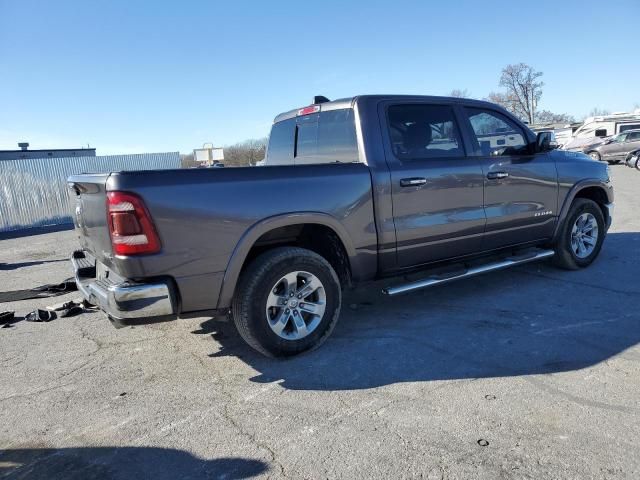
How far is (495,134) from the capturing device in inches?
195

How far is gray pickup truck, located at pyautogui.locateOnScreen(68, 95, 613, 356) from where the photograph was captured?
3084 mm

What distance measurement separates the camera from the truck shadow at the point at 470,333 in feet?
11.1

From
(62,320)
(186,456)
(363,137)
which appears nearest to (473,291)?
(363,137)

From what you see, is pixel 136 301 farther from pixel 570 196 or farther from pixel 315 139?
pixel 570 196

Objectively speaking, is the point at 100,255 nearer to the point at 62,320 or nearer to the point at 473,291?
the point at 62,320

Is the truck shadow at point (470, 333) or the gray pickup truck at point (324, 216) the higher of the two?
the gray pickup truck at point (324, 216)

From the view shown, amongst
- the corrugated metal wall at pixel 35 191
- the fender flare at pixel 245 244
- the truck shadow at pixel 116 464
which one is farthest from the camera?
the corrugated metal wall at pixel 35 191

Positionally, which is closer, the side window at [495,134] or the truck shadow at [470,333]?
the truck shadow at [470,333]

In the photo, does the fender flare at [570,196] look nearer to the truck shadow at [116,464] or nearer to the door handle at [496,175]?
the door handle at [496,175]

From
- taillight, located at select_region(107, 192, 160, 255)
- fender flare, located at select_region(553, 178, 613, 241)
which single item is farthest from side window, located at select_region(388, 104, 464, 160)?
taillight, located at select_region(107, 192, 160, 255)

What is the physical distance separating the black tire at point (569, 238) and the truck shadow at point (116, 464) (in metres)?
4.51

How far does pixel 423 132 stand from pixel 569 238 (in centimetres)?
251

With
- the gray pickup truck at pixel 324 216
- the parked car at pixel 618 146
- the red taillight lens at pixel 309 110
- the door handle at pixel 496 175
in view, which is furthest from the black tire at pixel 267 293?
the parked car at pixel 618 146

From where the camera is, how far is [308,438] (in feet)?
8.72
